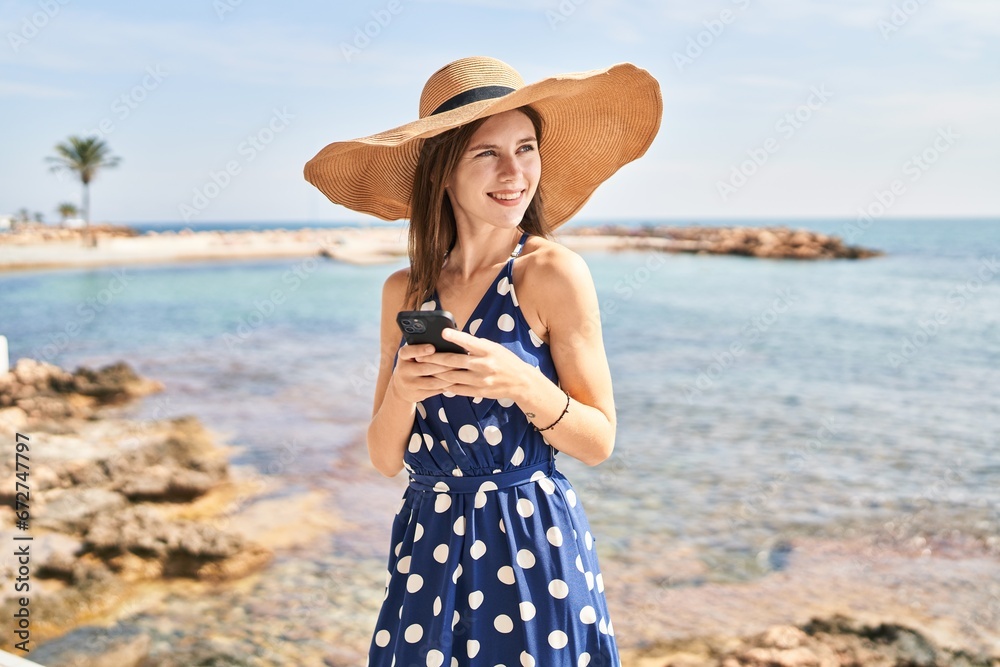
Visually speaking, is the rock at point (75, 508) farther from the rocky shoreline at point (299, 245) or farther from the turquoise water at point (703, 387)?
the rocky shoreline at point (299, 245)

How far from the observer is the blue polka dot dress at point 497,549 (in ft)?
4.86

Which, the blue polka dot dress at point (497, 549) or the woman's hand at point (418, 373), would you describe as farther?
the blue polka dot dress at point (497, 549)

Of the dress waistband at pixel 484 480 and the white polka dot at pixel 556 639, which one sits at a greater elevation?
the dress waistband at pixel 484 480

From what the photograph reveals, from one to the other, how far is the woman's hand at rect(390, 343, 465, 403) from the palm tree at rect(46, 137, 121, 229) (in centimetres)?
4102

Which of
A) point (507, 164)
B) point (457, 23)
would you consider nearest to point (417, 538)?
point (507, 164)

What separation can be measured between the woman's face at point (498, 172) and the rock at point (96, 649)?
364 cm

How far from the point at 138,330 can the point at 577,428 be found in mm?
18936

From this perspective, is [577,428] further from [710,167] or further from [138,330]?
[710,167]

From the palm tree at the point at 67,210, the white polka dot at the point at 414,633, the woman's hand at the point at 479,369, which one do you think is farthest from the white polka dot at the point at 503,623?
the palm tree at the point at 67,210

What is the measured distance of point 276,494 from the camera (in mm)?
7082

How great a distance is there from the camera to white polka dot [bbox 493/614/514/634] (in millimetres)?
1488

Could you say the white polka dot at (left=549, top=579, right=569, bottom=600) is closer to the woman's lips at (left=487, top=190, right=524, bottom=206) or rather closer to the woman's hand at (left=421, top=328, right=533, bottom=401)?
the woman's hand at (left=421, top=328, right=533, bottom=401)

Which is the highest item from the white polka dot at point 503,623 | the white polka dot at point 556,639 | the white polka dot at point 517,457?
the white polka dot at point 517,457

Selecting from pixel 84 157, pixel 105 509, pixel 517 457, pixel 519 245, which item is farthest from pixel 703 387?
pixel 84 157
